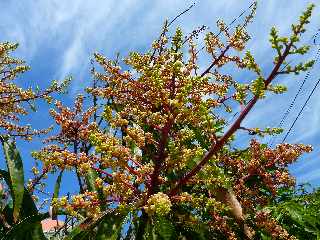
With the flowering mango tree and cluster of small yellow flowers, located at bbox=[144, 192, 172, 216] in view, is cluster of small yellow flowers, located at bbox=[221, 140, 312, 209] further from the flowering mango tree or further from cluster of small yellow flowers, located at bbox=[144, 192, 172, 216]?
cluster of small yellow flowers, located at bbox=[144, 192, 172, 216]

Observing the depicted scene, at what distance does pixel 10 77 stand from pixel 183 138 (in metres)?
2.76

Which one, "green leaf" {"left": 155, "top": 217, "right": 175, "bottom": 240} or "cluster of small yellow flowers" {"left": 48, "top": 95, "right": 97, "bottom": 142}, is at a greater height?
"cluster of small yellow flowers" {"left": 48, "top": 95, "right": 97, "bottom": 142}

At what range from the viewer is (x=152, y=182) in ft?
9.51

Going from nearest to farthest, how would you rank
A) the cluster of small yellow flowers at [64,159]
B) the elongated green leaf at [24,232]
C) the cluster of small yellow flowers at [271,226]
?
the cluster of small yellow flowers at [64,159] < the cluster of small yellow flowers at [271,226] < the elongated green leaf at [24,232]

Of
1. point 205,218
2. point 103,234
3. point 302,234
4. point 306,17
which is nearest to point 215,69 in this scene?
point 205,218

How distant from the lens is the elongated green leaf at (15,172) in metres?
3.72

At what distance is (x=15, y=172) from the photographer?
13.2ft

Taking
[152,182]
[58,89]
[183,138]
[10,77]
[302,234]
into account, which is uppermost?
[10,77]

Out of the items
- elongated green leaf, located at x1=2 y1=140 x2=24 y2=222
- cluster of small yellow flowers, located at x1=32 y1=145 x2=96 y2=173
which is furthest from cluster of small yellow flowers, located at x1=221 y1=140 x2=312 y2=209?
elongated green leaf, located at x1=2 y1=140 x2=24 y2=222

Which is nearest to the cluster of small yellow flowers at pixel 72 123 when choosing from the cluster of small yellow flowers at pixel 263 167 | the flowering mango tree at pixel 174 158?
the flowering mango tree at pixel 174 158

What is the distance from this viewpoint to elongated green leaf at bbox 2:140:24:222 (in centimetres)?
372

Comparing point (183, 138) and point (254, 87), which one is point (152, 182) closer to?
point (183, 138)

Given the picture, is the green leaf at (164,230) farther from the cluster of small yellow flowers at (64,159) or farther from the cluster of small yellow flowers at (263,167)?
the cluster of small yellow flowers at (263,167)

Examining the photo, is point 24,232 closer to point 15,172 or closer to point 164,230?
point 15,172
